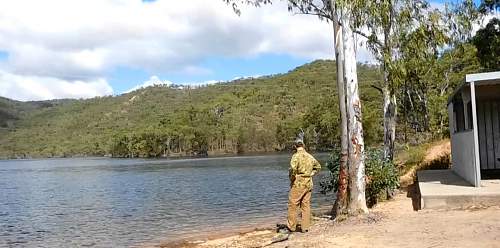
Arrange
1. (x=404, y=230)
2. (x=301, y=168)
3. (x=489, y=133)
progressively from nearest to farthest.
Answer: (x=404, y=230)
(x=301, y=168)
(x=489, y=133)

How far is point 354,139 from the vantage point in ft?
38.3

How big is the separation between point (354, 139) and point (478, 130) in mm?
5275

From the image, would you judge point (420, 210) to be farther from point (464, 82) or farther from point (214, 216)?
point (214, 216)

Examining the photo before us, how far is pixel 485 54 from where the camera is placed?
2722 centimetres

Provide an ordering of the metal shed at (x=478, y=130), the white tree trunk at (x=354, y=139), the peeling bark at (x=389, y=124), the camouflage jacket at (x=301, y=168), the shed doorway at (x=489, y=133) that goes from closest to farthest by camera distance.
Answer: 1. the camouflage jacket at (x=301, y=168)
2. the white tree trunk at (x=354, y=139)
3. the metal shed at (x=478, y=130)
4. the shed doorway at (x=489, y=133)
5. the peeling bark at (x=389, y=124)

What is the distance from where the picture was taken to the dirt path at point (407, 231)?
8.38 m

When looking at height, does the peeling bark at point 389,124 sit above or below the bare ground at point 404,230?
above

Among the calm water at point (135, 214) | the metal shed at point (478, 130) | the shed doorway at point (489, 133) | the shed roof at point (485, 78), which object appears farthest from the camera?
the calm water at point (135, 214)

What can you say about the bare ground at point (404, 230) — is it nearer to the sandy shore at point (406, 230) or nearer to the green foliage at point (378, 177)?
the sandy shore at point (406, 230)

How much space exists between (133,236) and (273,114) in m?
136

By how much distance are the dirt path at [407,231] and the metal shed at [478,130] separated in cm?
202

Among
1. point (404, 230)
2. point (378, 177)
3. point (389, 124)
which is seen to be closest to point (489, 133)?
point (389, 124)

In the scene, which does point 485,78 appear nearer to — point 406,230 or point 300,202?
point 406,230

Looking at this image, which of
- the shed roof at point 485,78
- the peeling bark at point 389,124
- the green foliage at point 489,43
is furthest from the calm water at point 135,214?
the green foliage at point 489,43
